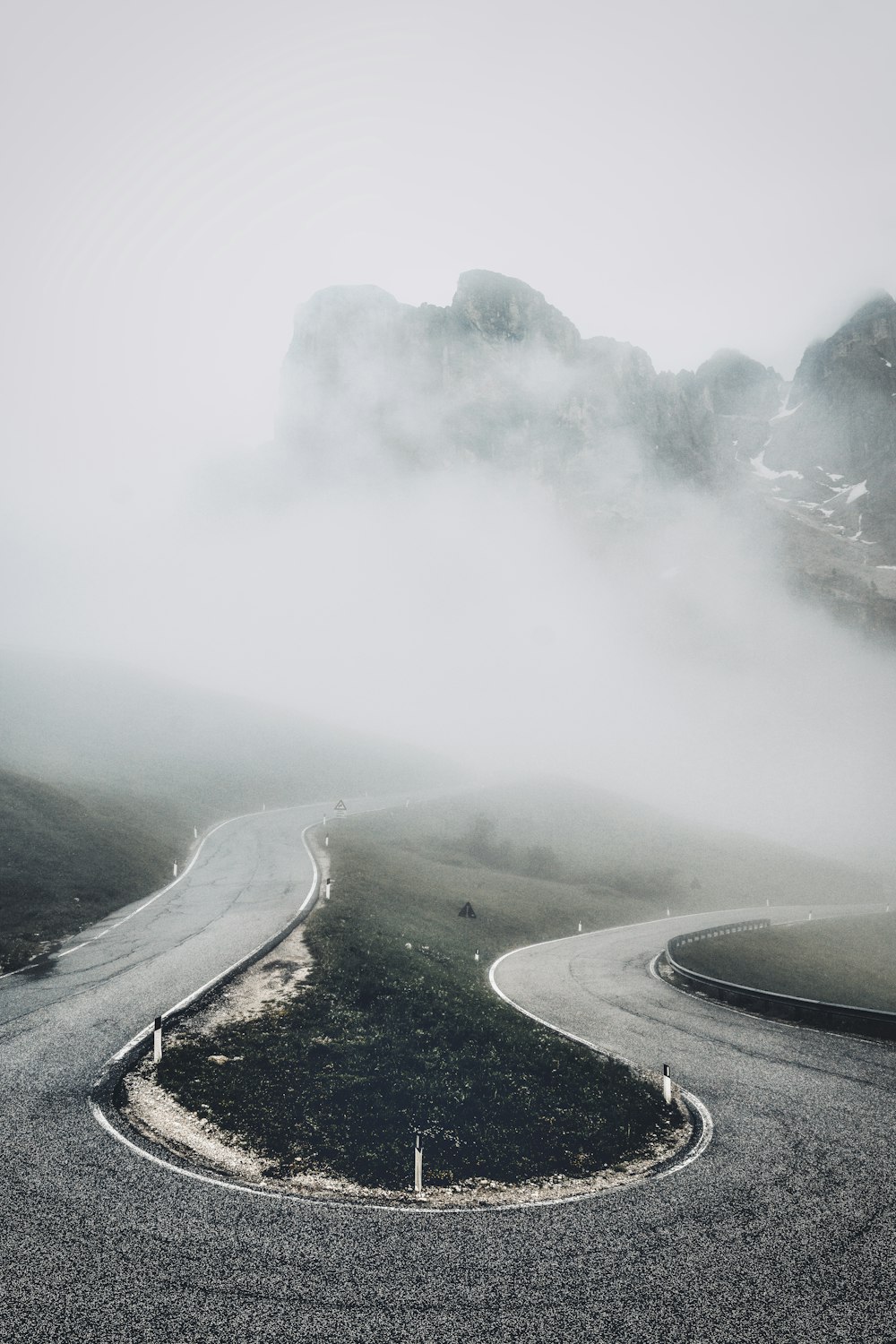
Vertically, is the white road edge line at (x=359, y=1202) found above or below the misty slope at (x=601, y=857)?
above

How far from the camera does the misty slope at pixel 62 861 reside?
2783 cm

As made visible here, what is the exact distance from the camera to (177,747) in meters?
99.9

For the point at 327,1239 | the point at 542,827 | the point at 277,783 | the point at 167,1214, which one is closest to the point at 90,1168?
the point at 167,1214

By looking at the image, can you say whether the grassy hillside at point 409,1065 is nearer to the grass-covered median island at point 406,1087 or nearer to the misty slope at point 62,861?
the grass-covered median island at point 406,1087

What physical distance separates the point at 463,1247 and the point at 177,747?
102 metres

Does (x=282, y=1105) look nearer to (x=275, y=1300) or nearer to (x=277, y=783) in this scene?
(x=275, y=1300)

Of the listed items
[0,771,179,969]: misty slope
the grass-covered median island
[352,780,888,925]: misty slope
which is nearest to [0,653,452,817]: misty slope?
A: [0,771,179,969]: misty slope

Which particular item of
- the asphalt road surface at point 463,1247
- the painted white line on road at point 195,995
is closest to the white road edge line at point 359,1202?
the asphalt road surface at point 463,1247

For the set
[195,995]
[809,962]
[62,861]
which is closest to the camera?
[195,995]

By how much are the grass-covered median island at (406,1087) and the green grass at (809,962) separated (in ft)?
48.6

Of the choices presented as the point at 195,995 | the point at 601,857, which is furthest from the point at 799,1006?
the point at 601,857

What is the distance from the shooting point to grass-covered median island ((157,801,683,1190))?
11.5 m

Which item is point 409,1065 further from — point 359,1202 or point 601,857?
point 601,857

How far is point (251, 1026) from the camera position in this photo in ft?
55.8
